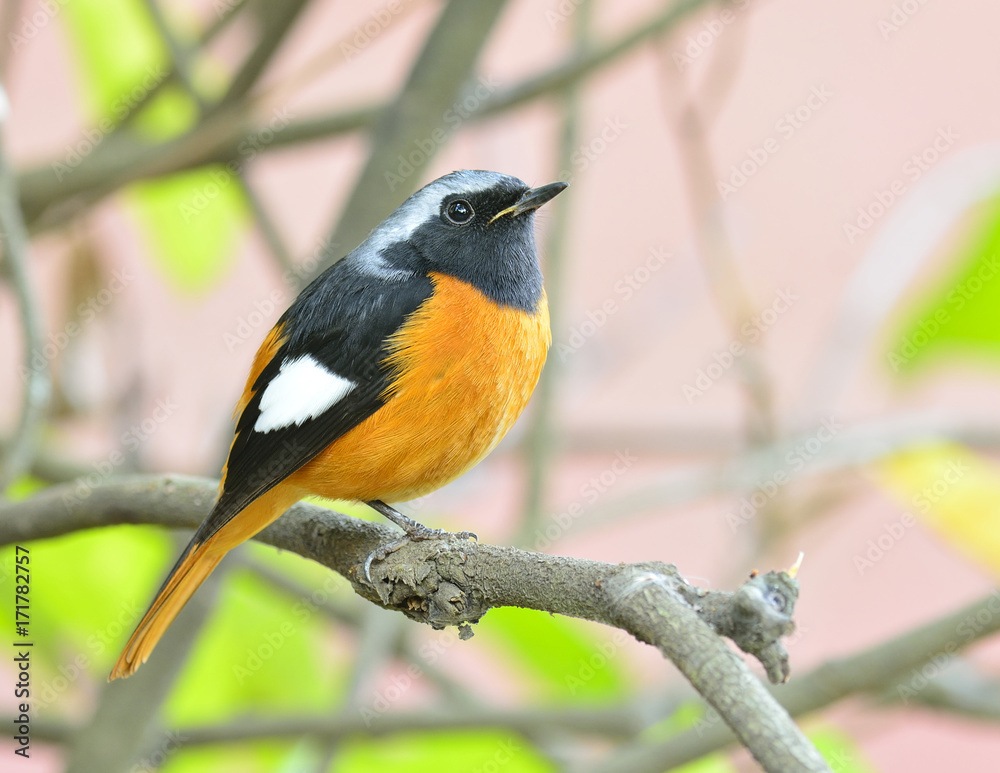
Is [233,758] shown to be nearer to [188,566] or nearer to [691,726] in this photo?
[188,566]

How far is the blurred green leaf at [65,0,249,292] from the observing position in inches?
130

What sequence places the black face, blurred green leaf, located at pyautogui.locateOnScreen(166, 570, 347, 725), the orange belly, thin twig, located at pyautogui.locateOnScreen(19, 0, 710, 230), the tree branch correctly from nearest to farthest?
the tree branch
the orange belly
the black face
thin twig, located at pyautogui.locateOnScreen(19, 0, 710, 230)
blurred green leaf, located at pyautogui.locateOnScreen(166, 570, 347, 725)

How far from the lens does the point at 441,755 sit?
2.99 metres

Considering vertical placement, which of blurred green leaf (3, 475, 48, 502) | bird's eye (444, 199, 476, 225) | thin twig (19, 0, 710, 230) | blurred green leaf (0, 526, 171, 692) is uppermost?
thin twig (19, 0, 710, 230)

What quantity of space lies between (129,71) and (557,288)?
5.24 feet

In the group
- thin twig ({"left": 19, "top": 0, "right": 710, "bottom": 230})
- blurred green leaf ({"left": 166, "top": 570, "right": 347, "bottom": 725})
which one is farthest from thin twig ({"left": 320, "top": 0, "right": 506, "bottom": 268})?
blurred green leaf ({"left": 166, "top": 570, "right": 347, "bottom": 725})

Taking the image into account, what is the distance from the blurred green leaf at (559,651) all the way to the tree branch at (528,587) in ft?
3.79

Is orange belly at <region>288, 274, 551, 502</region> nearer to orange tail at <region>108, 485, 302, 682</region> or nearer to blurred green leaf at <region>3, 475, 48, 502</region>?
orange tail at <region>108, 485, 302, 682</region>

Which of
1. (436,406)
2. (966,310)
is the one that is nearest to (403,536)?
(436,406)

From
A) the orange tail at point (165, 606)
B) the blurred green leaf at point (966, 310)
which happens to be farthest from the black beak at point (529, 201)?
the blurred green leaf at point (966, 310)

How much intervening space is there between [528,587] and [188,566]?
3.30 feet

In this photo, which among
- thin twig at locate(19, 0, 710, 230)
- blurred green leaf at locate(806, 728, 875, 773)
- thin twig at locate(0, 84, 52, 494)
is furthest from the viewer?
thin twig at locate(19, 0, 710, 230)

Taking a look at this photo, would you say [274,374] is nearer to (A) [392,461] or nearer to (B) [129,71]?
(A) [392,461]

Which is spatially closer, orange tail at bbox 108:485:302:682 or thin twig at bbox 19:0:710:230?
orange tail at bbox 108:485:302:682
